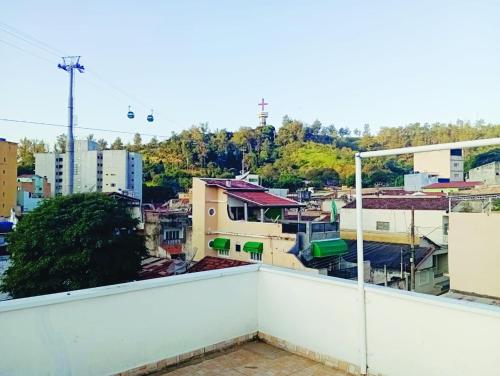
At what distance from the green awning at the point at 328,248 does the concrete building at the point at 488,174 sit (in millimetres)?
10596

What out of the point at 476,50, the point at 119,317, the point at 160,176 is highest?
the point at 476,50

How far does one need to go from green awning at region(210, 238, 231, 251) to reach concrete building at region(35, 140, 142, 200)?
21157 millimetres

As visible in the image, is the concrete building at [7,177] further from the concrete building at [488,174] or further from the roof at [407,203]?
the concrete building at [488,174]

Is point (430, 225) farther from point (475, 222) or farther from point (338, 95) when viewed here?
point (338, 95)

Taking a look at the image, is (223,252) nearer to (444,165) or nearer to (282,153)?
(444,165)

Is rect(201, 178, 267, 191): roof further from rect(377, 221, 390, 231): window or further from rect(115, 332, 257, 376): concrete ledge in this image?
rect(115, 332, 257, 376): concrete ledge

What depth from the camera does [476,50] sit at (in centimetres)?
1436

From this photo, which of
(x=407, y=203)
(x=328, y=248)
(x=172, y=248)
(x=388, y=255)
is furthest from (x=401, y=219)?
(x=172, y=248)

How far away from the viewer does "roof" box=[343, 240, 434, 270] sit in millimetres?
Result: 13641

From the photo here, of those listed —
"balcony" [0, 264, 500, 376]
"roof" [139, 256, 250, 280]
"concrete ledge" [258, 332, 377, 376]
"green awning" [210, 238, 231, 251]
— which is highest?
"balcony" [0, 264, 500, 376]

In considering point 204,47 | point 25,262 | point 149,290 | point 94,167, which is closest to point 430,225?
point 204,47

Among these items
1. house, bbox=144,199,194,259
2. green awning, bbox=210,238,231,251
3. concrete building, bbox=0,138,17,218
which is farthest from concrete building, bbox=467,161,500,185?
concrete building, bbox=0,138,17,218

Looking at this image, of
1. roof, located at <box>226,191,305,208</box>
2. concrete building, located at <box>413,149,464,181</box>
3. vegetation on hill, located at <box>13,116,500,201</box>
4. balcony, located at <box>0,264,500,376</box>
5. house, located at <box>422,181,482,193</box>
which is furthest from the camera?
vegetation on hill, located at <box>13,116,500,201</box>

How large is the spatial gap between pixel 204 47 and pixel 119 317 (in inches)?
492
